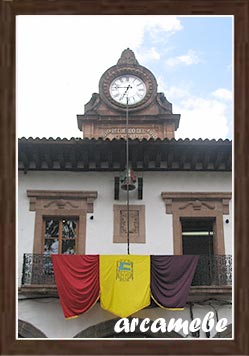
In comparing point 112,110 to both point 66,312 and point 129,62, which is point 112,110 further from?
point 66,312

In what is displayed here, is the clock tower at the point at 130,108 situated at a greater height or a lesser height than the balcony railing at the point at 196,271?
greater

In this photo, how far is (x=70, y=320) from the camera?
8078 millimetres

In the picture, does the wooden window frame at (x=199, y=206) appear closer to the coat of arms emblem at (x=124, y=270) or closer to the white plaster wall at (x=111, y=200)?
the white plaster wall at (x=111, y=200)

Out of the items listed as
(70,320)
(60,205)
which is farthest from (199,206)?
(70,320)

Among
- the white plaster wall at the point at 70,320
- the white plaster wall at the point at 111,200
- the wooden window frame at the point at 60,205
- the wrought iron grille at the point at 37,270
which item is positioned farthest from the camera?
the wooden window frame at the point at 60,205

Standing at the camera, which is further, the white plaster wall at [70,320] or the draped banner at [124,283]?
the white plaster wall at [70,320]

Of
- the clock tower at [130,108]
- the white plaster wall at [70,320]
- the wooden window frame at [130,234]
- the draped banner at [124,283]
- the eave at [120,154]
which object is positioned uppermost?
the clock tower at [130,108]

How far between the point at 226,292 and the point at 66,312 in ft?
7.73

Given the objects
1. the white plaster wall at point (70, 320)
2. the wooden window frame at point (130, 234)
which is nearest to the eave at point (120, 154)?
the wooden window frame at point (130, 234)

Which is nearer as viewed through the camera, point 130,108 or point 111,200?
point 111,200

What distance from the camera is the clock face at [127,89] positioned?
12.3 meters

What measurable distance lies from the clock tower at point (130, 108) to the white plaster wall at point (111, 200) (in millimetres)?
3420

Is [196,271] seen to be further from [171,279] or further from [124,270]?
[124,270]

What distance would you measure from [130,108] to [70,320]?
5.62 meters
